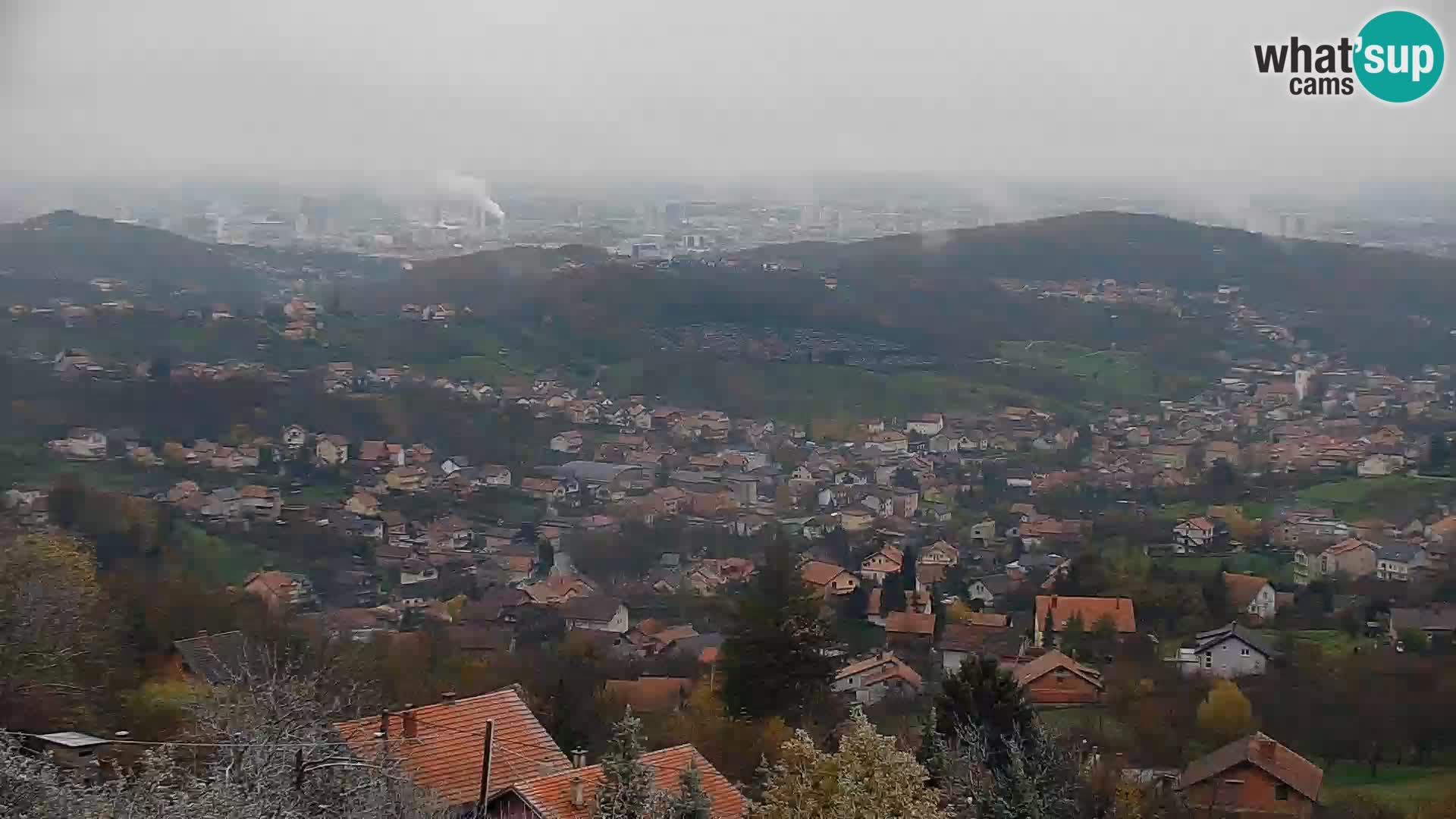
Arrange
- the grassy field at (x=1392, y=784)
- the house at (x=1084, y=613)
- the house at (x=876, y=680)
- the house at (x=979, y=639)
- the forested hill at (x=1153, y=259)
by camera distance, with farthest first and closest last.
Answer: the forested hill at (x=1153, y=259) < the house at (x=1084, y=613) < the house at (x=979, y=639) < the house at (x=876, y=680) < the grassy field at (x=1392, y=784)

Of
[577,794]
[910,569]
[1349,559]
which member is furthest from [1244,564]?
[577,794]

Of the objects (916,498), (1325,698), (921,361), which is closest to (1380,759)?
(1325,698)

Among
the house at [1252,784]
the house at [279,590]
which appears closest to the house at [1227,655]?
the house at [1252,784]

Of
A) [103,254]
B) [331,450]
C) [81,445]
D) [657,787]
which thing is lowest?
[331,450]

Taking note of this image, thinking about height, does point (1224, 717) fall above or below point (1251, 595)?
above

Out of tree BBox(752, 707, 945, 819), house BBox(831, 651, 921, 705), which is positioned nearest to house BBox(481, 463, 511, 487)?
house BBox(831, 651, 921, 705)

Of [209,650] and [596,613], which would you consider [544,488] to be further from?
[209,650]

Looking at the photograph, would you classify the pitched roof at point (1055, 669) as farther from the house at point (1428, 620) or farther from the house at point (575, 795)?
the house at point (575, 795)

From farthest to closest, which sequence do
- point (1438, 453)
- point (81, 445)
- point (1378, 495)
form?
1. point (1438, 453)
2. point (1378, 495)
3. point (81, 445)
